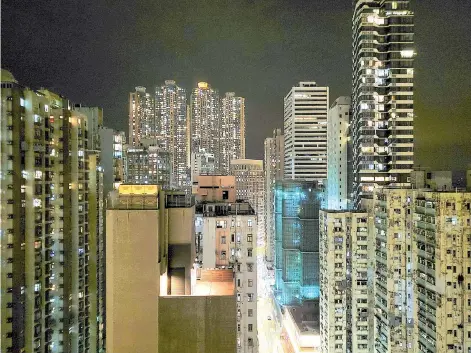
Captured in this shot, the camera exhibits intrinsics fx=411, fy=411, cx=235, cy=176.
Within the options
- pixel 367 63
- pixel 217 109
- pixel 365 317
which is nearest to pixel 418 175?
pixel 365 317

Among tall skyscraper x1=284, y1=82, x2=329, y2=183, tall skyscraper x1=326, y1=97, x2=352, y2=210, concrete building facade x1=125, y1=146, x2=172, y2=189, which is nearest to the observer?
tall skyscraper x1=326, y1=97, x2=352, y2=210

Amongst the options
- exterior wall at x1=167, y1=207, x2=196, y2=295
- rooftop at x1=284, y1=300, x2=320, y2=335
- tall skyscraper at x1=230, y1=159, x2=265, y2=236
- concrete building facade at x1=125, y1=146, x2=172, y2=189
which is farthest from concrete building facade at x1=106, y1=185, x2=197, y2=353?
tall skyscraper at x1=230, y1=159, x2=265, y2=236

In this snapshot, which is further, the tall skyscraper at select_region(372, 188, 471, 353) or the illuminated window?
the illuminated window

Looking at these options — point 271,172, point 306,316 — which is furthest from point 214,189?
point 271,172

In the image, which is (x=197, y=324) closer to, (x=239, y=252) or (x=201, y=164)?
(x=239, y=252)

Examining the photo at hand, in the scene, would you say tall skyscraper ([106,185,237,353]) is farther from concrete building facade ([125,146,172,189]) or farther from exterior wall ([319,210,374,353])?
concrete building facade ([125,146,172,189])

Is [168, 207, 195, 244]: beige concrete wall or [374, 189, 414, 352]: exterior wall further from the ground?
[168, 207, 195, 244]: beige concrete wall

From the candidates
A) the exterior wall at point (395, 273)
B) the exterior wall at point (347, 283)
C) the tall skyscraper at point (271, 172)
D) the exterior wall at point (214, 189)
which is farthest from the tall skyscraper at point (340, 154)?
the tall skyscraper at point (271, 172)
